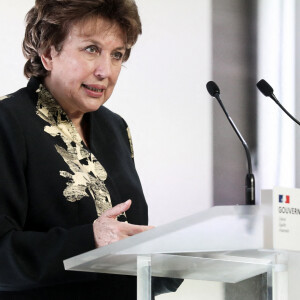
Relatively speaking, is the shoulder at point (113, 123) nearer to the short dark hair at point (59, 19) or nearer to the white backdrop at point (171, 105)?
the short dark hair at point (59, 19)

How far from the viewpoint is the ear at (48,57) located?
2047 mm

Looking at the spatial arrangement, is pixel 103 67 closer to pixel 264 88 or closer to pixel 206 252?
pixel 264 88

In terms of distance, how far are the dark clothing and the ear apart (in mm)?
69

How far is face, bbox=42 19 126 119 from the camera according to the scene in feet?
6.59

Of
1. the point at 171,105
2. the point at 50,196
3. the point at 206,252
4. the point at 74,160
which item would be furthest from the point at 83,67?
the point at 171,105

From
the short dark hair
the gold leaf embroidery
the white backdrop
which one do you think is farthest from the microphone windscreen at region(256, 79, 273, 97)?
the white backdrop

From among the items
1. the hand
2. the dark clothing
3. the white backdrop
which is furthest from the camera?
the white backdrop

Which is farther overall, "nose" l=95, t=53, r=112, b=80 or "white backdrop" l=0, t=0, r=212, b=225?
"white backdrop" l=0, t=0, r=212, b=225

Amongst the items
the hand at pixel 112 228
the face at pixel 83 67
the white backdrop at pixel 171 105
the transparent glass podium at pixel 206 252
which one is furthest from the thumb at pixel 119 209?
the white backdrop at pixel 171 105

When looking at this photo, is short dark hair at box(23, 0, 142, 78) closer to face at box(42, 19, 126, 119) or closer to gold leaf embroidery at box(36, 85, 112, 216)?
face at box(42, 19, 126, 119)

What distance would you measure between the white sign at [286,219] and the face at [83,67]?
910mm

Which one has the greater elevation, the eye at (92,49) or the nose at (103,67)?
the eye at (92,49)

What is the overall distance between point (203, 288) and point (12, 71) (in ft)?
4.51

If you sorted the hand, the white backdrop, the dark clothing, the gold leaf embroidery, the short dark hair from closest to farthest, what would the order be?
the hand
the dark clothing
the gold leaf embroidery
the short dark hair
the white backdrop
